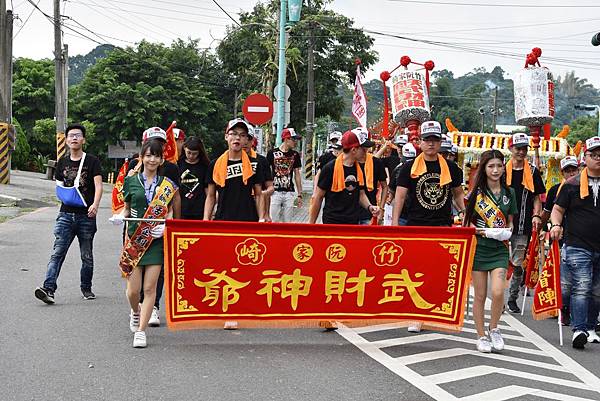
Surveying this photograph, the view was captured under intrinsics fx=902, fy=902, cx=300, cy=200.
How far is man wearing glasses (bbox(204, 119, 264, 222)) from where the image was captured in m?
8.37

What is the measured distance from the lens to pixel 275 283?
7.57 m

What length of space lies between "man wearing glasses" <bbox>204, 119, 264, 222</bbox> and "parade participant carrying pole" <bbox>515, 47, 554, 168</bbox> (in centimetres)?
600

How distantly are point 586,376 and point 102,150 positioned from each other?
47.8m

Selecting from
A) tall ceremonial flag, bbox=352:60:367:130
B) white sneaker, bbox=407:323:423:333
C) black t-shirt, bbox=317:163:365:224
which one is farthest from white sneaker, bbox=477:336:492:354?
tall ceremonial flag, bbox=352:60:367:130

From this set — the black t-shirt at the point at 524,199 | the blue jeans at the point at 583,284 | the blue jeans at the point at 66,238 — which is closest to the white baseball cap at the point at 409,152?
the black t-shirt at the point at 524,199

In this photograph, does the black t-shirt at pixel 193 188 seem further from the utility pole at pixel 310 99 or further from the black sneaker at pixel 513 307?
the utility pole at pixel 310 99

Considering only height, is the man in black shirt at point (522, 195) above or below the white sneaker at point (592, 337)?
above

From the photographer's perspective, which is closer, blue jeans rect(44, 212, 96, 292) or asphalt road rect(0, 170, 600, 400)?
asphalt road rect(0, 170, 600, 400)

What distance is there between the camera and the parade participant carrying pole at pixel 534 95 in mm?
13188

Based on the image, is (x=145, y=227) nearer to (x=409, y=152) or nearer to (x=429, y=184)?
(x=429, y=184)

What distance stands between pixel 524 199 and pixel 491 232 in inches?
103

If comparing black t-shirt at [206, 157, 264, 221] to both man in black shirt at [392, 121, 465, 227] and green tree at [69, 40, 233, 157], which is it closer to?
man in black shirt at [392, 121, 465, 227]

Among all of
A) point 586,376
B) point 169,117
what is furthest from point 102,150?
point 586,376

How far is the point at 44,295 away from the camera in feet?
30.0
